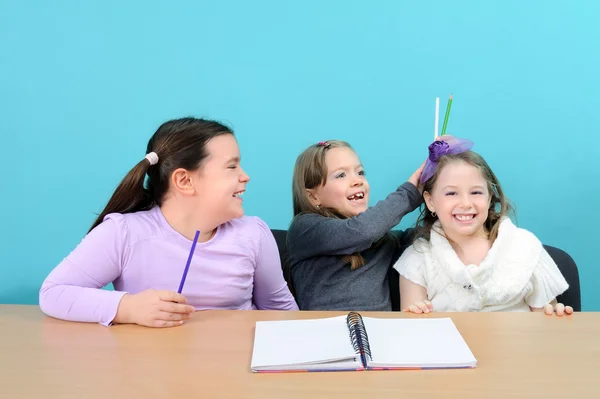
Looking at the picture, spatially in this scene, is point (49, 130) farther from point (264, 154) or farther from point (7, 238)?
point (264, 154)

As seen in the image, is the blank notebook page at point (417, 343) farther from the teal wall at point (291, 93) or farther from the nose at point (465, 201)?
the teal wall at point (291, 93)

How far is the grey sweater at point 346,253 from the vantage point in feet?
5.75

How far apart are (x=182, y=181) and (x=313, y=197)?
1.90ft

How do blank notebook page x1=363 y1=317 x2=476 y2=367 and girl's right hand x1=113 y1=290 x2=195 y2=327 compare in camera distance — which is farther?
girl's right hand x1=113 y1=290 x2=195 y2=327

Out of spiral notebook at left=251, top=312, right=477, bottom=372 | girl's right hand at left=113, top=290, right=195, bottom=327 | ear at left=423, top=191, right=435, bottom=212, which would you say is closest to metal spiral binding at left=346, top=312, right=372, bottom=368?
spiral notebook at left=251, top=312, right=477, bottom=372

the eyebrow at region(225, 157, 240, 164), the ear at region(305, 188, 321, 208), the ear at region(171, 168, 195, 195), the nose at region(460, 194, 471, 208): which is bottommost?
the ear at region(305, 188, 321, 208)

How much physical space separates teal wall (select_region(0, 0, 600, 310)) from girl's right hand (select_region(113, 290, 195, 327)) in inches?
49.2

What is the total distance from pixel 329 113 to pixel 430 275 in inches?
35.8

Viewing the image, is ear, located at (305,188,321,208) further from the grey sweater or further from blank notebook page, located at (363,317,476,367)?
blank notebook page, located at (363,317,476,367)

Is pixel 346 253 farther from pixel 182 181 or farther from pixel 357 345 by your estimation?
pixel 357 345

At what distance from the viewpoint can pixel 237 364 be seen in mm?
1067

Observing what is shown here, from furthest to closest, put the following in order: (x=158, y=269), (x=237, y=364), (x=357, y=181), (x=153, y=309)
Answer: (x=357, y=181) < (x=158, y=269) < (x=153, y=309) < (x=237, y=364)

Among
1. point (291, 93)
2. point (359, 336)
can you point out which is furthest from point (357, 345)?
point (291, 93)

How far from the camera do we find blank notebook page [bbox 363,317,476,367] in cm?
105
